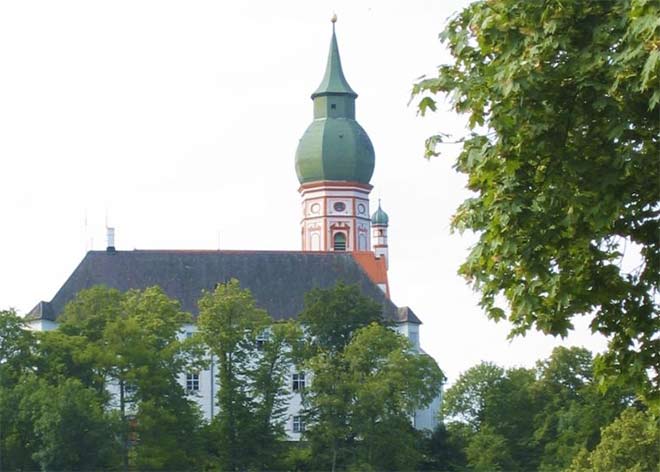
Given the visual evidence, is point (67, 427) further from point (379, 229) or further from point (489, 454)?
point (379, 229)

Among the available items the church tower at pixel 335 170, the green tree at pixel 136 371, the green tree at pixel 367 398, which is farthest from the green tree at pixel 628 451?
the church tower at pixel 335 170

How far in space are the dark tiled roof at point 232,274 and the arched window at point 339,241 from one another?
2244 centimetres

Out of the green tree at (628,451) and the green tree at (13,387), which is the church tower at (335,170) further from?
the green tree at (628,451)

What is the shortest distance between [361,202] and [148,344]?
5297 centimetres

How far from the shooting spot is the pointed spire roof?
12588cm

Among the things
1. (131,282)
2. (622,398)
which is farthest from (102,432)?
(131,282)

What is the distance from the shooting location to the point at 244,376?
260 ft

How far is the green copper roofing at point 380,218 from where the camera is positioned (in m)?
133

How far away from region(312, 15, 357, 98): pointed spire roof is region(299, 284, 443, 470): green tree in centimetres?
4462

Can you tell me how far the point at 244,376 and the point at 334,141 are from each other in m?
45.9

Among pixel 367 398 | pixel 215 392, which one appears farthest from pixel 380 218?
→ pixel 367 398

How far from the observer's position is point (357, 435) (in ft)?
250

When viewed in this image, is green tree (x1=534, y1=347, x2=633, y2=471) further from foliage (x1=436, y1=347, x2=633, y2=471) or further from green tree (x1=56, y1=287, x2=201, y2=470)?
green tree (x1=56, y1=287, x2=201, y2=470)

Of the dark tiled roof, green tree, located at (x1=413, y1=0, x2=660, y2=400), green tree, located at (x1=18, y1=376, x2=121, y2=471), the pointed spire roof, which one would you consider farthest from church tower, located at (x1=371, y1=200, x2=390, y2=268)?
green tree, located at (x1=413, y1=0, x2=660, y2=400)
